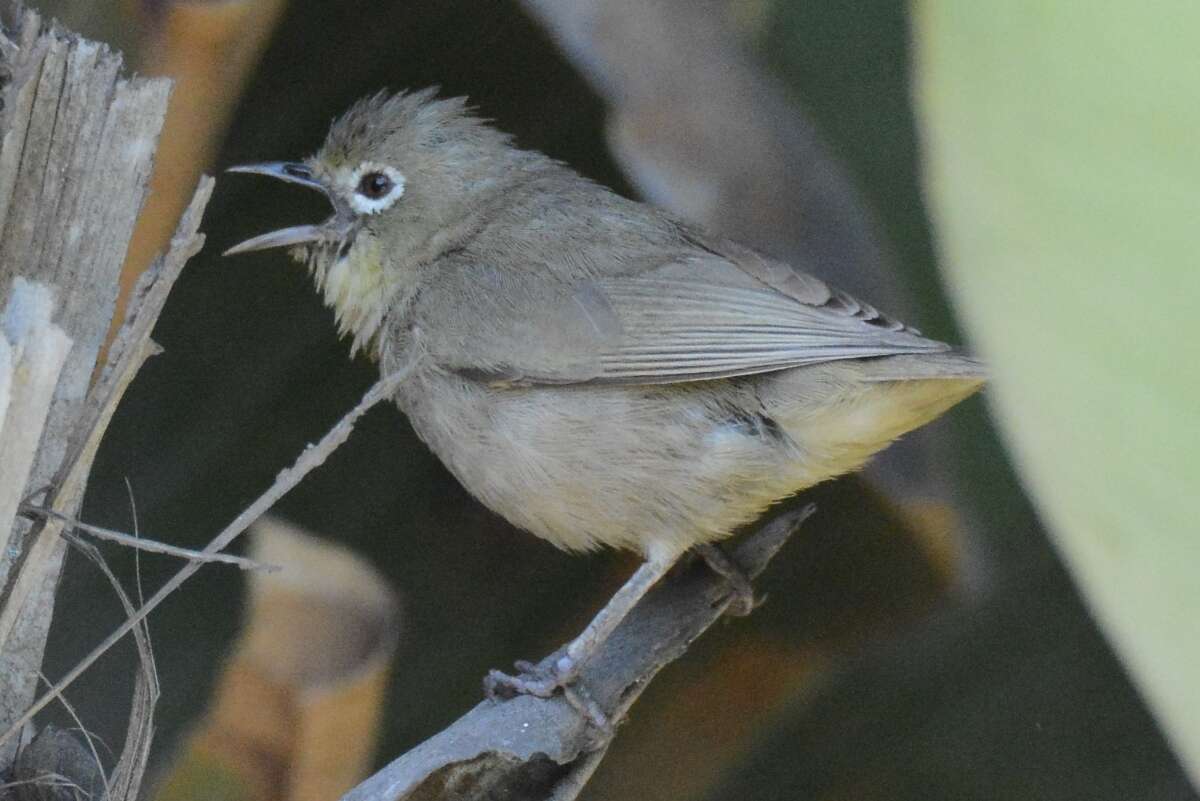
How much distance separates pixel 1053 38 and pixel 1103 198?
0.37 metres

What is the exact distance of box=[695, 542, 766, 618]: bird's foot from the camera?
2709mm

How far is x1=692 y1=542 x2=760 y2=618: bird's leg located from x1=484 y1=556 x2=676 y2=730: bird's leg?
0.25 m

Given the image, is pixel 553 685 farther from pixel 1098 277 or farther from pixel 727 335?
pixel 1098 277

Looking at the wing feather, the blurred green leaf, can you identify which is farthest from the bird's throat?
the blurred green leaf

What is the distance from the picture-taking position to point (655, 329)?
249 cm

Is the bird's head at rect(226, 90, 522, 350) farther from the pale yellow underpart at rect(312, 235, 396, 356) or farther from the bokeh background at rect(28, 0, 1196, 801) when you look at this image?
the bokeh background at rect(28, 0, 1196, 801)

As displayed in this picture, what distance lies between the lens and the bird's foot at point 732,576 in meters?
2.71

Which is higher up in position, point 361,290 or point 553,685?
point 361,290

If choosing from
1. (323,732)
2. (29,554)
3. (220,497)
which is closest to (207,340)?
(220,497)

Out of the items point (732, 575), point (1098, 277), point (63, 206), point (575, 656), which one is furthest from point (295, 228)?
point (1098, 277)

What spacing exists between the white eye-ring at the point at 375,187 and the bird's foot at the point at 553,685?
111 cm

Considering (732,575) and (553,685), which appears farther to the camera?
(732,575)

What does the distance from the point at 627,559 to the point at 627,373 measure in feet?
3.09

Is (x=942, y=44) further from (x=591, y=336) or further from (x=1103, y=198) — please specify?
(x=591, y=336)
